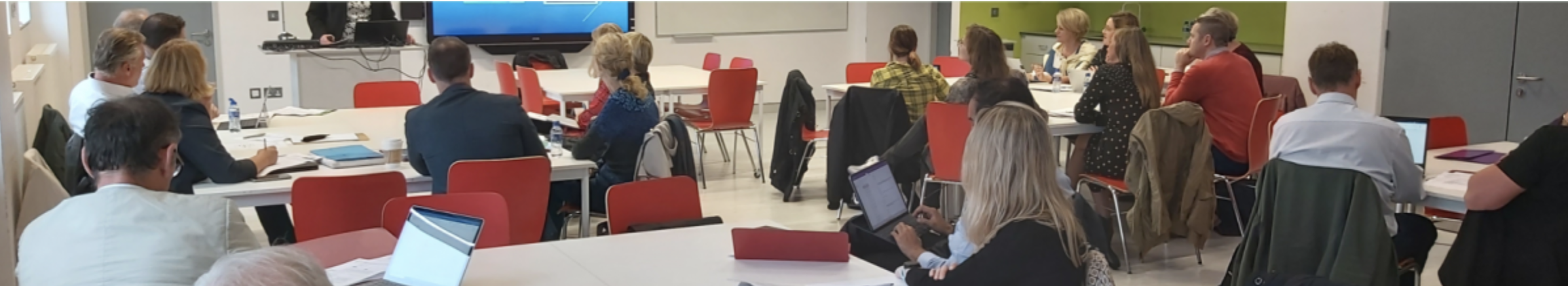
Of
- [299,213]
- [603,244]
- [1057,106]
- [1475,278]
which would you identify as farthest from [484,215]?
[1057,106]

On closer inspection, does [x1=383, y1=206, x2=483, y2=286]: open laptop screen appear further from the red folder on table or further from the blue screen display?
the blue screen display

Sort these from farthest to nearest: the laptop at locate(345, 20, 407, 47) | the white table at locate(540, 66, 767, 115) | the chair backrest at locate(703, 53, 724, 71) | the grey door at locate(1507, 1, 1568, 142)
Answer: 1. the chair backrest at locate(703, 53, 724, 71)
2. the laptop at locate(345, 20, 407, 47)
3. the white table at locate(540, 66, 767, 115)
4. the grey door at locate(1507, 1, 1568, 142)

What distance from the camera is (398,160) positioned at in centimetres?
460

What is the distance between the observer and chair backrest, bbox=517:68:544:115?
291 inches

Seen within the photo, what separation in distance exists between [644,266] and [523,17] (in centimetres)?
759

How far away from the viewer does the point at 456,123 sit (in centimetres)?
433

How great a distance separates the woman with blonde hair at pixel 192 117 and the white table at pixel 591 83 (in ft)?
9.01

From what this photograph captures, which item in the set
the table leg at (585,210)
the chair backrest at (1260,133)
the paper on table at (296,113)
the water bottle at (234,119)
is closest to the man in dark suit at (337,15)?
the paper on table at (296,113)

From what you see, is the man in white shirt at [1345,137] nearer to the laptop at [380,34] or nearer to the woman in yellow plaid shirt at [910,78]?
the woman in yellow plaid shirt at [910,78]

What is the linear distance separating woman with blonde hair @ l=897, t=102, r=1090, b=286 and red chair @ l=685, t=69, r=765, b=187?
4.35 metres

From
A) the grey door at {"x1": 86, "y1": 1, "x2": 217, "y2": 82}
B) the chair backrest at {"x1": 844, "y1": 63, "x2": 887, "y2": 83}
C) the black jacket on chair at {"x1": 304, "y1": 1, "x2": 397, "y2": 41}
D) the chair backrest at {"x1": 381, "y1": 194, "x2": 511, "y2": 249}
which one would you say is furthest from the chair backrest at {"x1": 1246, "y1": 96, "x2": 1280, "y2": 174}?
the grey door at {"x1": 86, "y1": 1, "x2": 217, "y2": 82}

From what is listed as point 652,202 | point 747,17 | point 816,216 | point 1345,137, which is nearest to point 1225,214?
point 816,216

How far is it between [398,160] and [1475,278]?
10.8 ft

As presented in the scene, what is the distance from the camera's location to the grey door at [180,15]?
377 inches
